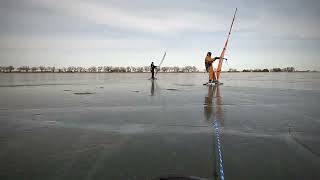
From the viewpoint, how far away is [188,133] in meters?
6.39

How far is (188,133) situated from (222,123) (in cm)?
152

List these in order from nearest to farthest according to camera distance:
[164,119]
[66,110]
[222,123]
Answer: [222,123], [164,119], [66,110]

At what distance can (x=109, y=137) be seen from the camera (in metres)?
6.05

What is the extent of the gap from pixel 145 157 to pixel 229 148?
4.99ft

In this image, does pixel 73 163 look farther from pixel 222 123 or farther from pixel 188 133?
pixel 222 123

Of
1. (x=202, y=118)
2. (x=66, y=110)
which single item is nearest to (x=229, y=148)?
(x=202, y=118)

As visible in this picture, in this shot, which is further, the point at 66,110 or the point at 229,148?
the point at 66,110

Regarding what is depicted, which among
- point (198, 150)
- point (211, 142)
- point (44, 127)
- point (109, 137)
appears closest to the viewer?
point (198, 150)

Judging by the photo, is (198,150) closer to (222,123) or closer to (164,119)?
(222,123)

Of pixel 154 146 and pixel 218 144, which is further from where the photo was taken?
pixel 218 144

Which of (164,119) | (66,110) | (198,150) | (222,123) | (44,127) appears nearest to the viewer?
(198,150)

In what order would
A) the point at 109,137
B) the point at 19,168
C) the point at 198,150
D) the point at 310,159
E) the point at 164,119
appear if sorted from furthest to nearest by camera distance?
1. the point at 164,119
2. the point at 109,137
3. the point at 198,150
4. the point at 310,159
5. the point at 19,168

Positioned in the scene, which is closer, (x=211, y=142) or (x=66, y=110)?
(x=211, y=142)

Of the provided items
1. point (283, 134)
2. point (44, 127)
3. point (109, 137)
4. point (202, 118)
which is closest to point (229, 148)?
point (283, 134)
